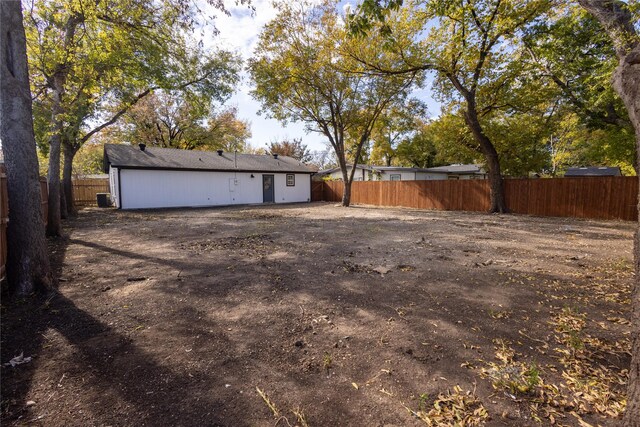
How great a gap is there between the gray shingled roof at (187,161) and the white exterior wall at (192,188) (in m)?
0.41

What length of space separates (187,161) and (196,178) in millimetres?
1296

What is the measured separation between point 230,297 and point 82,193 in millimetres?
23115

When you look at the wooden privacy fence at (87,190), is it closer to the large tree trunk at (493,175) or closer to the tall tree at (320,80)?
the tall tree at (320,80)

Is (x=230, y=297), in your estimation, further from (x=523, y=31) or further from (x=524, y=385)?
(x=523, y=31)

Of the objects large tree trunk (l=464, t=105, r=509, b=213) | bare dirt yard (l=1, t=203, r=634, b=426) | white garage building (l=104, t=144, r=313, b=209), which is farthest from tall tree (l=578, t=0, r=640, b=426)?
white garage building (l=104, t=144, r=313, b=209)

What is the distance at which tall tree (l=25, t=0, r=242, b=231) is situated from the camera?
7.78 metres

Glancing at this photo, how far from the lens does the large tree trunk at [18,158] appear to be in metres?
3.69

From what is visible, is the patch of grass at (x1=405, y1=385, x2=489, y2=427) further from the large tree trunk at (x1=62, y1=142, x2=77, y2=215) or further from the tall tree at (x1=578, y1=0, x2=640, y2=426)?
the large tree trunk at (x1=62, y1=142, x2=77, y2=215)

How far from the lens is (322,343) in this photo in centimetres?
278

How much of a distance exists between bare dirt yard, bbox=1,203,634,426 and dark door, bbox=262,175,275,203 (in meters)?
16.4

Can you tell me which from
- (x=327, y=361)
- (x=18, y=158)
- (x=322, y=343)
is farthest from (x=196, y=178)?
(x=327, y=361)

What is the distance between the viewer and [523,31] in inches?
453

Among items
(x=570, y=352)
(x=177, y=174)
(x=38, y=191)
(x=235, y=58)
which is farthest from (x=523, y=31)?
(x=177, y=174)

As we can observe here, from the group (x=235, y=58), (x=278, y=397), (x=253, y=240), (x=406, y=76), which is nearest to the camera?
(x=278, y=397)
